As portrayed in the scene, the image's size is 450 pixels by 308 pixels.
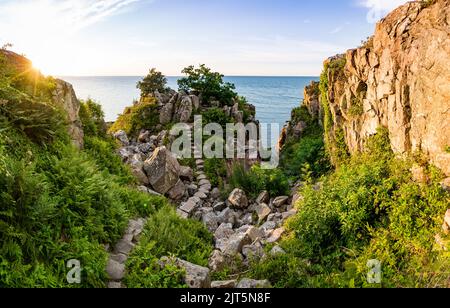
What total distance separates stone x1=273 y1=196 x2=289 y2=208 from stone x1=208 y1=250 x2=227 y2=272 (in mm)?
5337

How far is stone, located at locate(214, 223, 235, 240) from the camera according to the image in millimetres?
10406

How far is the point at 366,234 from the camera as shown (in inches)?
300

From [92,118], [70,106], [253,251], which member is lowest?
[253,251]

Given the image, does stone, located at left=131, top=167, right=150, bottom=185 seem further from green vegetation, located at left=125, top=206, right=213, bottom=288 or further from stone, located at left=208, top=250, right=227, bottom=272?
stone, located at left=208, top=250, right=227, bottom=272

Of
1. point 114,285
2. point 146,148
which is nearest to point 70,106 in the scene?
point 146,148

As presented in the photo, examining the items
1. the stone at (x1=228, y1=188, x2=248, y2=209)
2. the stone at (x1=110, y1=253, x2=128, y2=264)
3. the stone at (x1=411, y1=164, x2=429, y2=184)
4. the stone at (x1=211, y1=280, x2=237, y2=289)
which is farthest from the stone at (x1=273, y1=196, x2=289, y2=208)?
the stone at (x1=110, y1=253, x2=128, y2=264)

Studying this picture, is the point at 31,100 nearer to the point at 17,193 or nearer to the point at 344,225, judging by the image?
the point at 17,193

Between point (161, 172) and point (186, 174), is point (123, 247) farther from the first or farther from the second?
point (186, 174)

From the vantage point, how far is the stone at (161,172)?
1320 centimetres

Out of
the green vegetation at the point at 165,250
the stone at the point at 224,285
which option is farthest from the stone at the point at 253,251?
the stone at the point at 224,285

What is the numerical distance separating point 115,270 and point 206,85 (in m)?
17.2
